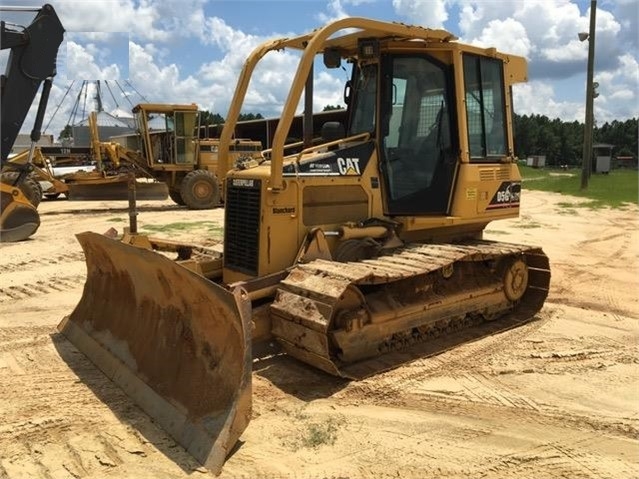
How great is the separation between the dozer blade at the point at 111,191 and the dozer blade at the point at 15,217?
7463mm

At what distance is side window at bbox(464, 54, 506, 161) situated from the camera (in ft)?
20.3

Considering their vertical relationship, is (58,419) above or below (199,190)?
below

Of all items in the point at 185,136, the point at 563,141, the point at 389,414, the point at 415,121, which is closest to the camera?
the point at 389,414

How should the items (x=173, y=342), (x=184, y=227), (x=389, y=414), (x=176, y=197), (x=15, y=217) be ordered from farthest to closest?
(x=176, y=197) → (x=184, y=227) → (x=15, y=217) → (x=173, y=342) → (x=389, y=414)

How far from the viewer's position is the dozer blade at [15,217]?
11.0 metres

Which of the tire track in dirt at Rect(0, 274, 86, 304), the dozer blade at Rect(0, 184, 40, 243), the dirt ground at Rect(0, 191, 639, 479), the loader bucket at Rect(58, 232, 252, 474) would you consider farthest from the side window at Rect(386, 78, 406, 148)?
the dozer blade at Rect(0, 184, 40, 243)

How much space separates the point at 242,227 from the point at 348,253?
99 centimetres

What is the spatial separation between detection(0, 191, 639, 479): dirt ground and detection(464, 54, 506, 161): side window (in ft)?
6.18

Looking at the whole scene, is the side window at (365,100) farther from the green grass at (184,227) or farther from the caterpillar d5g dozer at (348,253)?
the green grass at (184,227)

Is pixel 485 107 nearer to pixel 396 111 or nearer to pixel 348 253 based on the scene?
pixel 396 111

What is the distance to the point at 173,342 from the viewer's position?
14.5 feet

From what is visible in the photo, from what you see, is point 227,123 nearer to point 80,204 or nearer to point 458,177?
point 458,177

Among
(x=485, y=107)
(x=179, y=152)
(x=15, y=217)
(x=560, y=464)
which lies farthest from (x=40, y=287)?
(x=179, y=152)

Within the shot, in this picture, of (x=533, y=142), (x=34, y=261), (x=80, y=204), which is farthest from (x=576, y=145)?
(x=34, y=261)
